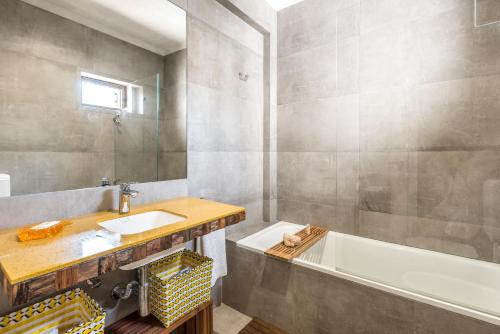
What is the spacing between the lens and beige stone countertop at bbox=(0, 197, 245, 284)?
2.54ft

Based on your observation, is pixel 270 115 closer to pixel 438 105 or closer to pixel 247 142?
pixel 247 142

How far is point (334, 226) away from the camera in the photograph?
2525 millimetres

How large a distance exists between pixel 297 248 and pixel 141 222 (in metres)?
1.20

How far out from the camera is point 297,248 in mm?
2025

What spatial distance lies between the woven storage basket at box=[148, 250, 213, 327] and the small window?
1.00m

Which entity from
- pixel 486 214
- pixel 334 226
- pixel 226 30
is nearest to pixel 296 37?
pixel 226 30

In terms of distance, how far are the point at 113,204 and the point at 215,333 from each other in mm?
1211

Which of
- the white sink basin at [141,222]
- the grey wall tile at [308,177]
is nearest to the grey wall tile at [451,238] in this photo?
the grey wall tile at [308,177]

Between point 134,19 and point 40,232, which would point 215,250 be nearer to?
point 40,232

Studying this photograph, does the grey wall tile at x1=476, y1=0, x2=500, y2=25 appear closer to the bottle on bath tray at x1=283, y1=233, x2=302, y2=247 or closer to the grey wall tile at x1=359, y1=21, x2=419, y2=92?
the grey wall tile at x1=359, y1=21, x2=419, y2=92

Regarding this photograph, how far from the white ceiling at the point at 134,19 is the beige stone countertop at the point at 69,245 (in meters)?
1.08

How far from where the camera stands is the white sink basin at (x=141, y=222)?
135 centimetres

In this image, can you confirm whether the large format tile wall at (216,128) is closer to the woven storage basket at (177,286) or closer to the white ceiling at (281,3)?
the white ceiling at (281,3)

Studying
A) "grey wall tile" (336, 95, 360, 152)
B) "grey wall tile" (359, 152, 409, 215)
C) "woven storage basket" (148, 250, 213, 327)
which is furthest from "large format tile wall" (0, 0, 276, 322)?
"grey wall tile" (359, 152, 409, 215)
